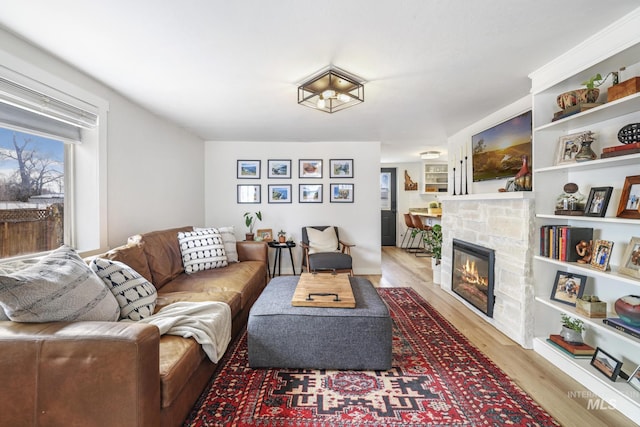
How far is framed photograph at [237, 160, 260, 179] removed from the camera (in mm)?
4508

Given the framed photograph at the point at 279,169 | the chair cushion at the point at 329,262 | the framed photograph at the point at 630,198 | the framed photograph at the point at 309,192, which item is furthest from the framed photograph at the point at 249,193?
the framed photograph at the point at 630,198

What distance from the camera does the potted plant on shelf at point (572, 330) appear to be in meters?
1.98

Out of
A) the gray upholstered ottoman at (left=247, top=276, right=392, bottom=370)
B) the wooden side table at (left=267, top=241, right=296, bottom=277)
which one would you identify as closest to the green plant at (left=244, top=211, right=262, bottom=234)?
the wooden side table at (left=267, top=241, right=296, bottom=277)

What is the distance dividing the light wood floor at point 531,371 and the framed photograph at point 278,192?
245 centimetres

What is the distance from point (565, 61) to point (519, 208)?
1103 mm

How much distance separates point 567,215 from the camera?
6.54 feet

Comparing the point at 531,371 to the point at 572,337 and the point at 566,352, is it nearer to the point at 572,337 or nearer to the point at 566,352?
the point at 566,352

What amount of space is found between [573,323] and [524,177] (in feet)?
3.99

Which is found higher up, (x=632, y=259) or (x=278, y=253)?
(x=632, y=259)

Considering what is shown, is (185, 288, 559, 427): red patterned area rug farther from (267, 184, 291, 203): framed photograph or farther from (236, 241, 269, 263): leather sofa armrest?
(267, 184, 291, 203): framed photograph

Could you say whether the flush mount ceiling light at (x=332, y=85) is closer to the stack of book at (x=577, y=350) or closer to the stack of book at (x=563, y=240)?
the stack of book at (x=563, y=240)

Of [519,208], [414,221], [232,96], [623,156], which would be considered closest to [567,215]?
[519,208]

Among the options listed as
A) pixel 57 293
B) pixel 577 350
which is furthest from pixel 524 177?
pixel 57 293

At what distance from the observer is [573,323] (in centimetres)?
203
